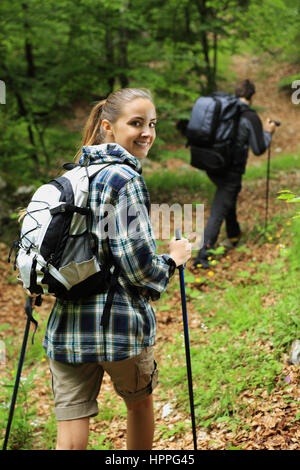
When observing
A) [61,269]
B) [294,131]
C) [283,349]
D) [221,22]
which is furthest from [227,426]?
[294,131]

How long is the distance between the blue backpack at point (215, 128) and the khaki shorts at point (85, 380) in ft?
12.6

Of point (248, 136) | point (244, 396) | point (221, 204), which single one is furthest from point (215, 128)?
point (244, 396)

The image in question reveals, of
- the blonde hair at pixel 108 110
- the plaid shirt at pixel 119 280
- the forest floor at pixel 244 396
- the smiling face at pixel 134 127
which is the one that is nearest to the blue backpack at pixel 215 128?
the forest floor at pixel 244 396

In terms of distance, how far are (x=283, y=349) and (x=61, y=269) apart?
2280 millimetres

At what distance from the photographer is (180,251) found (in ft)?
6.68

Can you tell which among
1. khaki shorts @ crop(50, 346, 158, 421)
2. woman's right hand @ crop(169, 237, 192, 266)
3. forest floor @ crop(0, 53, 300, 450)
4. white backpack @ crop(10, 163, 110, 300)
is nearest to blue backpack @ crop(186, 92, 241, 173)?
forest floor @ crop(0, 53, 300, 450)

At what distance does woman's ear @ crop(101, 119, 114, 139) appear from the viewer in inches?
80.9

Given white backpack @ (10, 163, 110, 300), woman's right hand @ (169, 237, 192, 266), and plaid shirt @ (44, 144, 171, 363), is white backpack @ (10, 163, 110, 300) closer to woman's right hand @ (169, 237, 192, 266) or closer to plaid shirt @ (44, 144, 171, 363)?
plaid shirt @ (44, 144, 171, 363)

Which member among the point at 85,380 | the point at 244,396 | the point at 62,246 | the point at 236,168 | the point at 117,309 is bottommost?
the point at 244,396

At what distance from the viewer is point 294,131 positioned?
1267cm

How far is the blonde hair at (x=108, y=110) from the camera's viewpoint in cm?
204

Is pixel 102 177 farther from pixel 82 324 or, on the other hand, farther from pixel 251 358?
pixel 251 358

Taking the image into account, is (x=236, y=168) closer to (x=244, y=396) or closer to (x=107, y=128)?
(x=244, y=396)

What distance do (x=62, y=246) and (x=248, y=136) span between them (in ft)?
14.0
